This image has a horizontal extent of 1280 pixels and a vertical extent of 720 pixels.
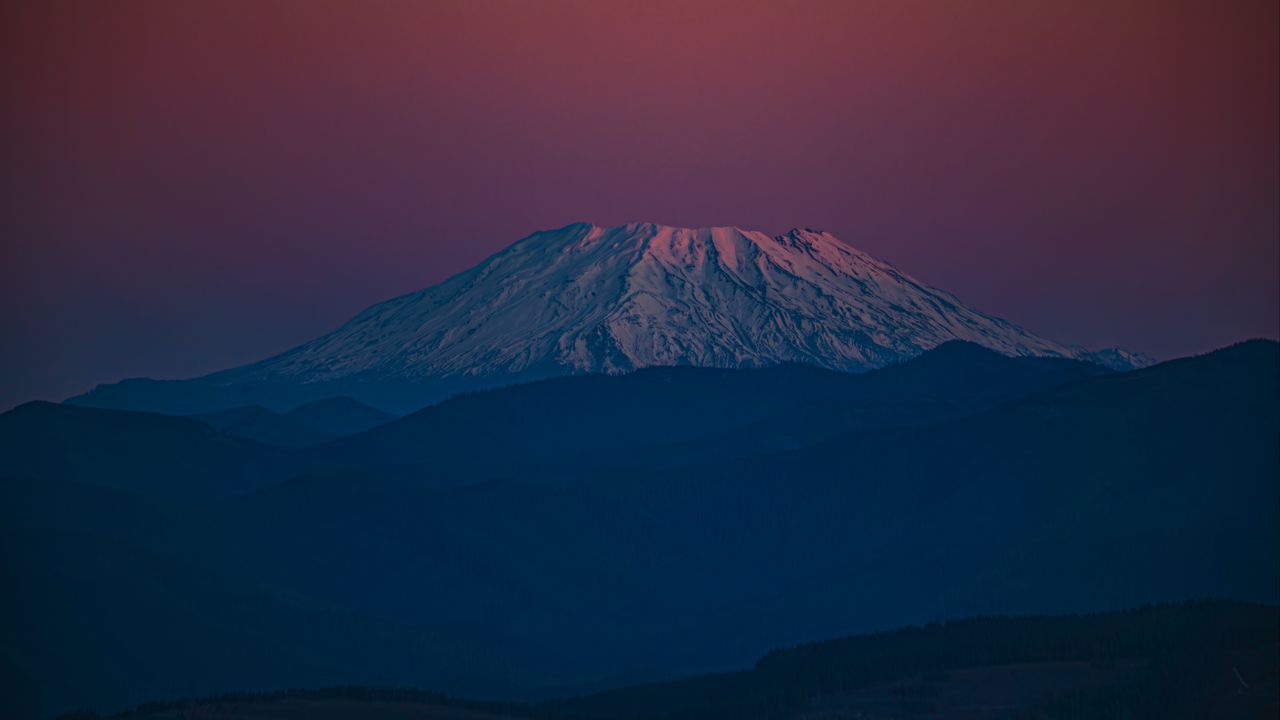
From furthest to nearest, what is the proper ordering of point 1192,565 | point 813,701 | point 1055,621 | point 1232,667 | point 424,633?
point 424,633 < point 1192,565 < point 1055,621 < point 813,701 < point 1232,667

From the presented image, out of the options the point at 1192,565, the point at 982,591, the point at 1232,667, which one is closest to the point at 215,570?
the point at 982,591

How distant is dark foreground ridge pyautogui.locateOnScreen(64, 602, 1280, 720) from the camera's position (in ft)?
353

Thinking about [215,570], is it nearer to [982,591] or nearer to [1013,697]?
[982,591]

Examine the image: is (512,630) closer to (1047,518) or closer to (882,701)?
(1047,518)

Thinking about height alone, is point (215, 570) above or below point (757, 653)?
above

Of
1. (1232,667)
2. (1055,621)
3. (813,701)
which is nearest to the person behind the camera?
(1232,667)

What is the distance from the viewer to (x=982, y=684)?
113375mm

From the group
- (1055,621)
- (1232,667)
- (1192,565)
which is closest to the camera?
(1232,667)

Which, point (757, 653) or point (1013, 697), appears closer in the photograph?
point (1013, 697)

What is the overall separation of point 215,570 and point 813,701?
290ft

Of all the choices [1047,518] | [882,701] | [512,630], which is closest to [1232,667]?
[882,701]

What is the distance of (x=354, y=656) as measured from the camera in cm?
17300

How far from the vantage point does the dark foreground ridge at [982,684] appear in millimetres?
107562

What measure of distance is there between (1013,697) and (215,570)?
325 ft
